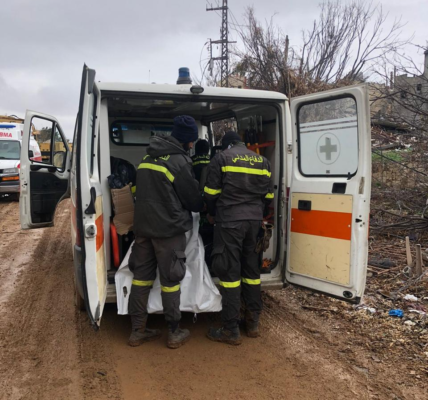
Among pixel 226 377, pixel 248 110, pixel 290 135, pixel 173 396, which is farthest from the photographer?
pixel 248 110

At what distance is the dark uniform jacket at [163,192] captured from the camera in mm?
3188

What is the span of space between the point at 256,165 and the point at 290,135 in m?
0.54

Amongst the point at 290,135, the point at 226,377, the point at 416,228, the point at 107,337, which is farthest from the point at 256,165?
the point at 416,228

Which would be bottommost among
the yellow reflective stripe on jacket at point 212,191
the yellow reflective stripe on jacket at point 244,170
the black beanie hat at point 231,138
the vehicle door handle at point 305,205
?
the vehicle door handle at point 305,205

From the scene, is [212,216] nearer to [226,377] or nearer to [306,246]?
[306,246]

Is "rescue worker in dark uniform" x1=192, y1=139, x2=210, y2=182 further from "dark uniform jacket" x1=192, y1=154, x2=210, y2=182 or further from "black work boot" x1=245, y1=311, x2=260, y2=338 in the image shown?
"black work boot" x1=245, y1=311, x2=260, y2=338

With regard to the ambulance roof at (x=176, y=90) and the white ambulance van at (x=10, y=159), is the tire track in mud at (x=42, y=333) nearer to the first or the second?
the ambulance roof at (x=176, y=90)

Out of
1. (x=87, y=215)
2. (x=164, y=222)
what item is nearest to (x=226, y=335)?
(x=164, y=222)

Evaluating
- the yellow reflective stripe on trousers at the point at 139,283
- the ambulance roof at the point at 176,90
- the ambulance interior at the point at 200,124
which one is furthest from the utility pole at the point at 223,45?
the yellow reflective stripe on trousers at the point at 139,283

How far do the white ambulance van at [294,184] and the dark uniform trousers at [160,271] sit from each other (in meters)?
0.24

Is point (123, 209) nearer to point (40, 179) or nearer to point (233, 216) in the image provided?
point (233, 216)

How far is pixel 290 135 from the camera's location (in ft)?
12.0

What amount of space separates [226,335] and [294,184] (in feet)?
4.93

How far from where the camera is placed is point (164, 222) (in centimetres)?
318
